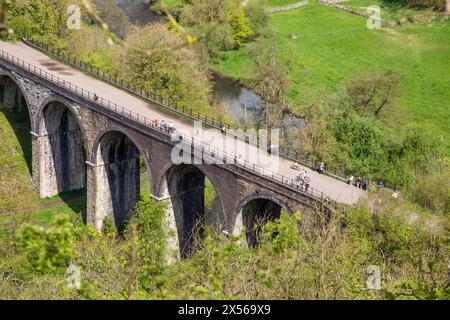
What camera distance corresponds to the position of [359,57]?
85875 millimetres

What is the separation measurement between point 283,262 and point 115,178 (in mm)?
28786

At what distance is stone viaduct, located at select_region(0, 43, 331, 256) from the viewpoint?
40.3 m

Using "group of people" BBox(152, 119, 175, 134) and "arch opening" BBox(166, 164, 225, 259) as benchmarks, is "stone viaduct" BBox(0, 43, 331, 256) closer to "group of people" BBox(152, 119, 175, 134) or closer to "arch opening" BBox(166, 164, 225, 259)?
"arch opening" BBox(166, 164, 225, 259)

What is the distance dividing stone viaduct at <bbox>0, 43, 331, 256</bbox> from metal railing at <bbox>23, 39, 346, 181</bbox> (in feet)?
11.3

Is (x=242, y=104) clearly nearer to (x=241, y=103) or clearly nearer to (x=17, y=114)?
(x=241, y=103)

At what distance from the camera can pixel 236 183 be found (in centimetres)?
4028

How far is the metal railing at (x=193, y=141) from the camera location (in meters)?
37.9

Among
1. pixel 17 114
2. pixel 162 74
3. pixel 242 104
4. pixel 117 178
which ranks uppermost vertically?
pixel 162 74

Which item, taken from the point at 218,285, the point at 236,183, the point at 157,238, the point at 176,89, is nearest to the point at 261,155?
the point at 236,183

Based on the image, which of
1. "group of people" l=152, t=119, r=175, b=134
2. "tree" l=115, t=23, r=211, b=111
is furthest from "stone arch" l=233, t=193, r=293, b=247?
"tree" l=115, t=23, r=211, b=111

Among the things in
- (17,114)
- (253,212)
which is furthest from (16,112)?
(253,212)

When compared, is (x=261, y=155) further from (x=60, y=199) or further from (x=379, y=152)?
(x=60, y=199)

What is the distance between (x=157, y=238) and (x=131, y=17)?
57.4 metres

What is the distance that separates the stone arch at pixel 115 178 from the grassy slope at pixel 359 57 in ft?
85.8
